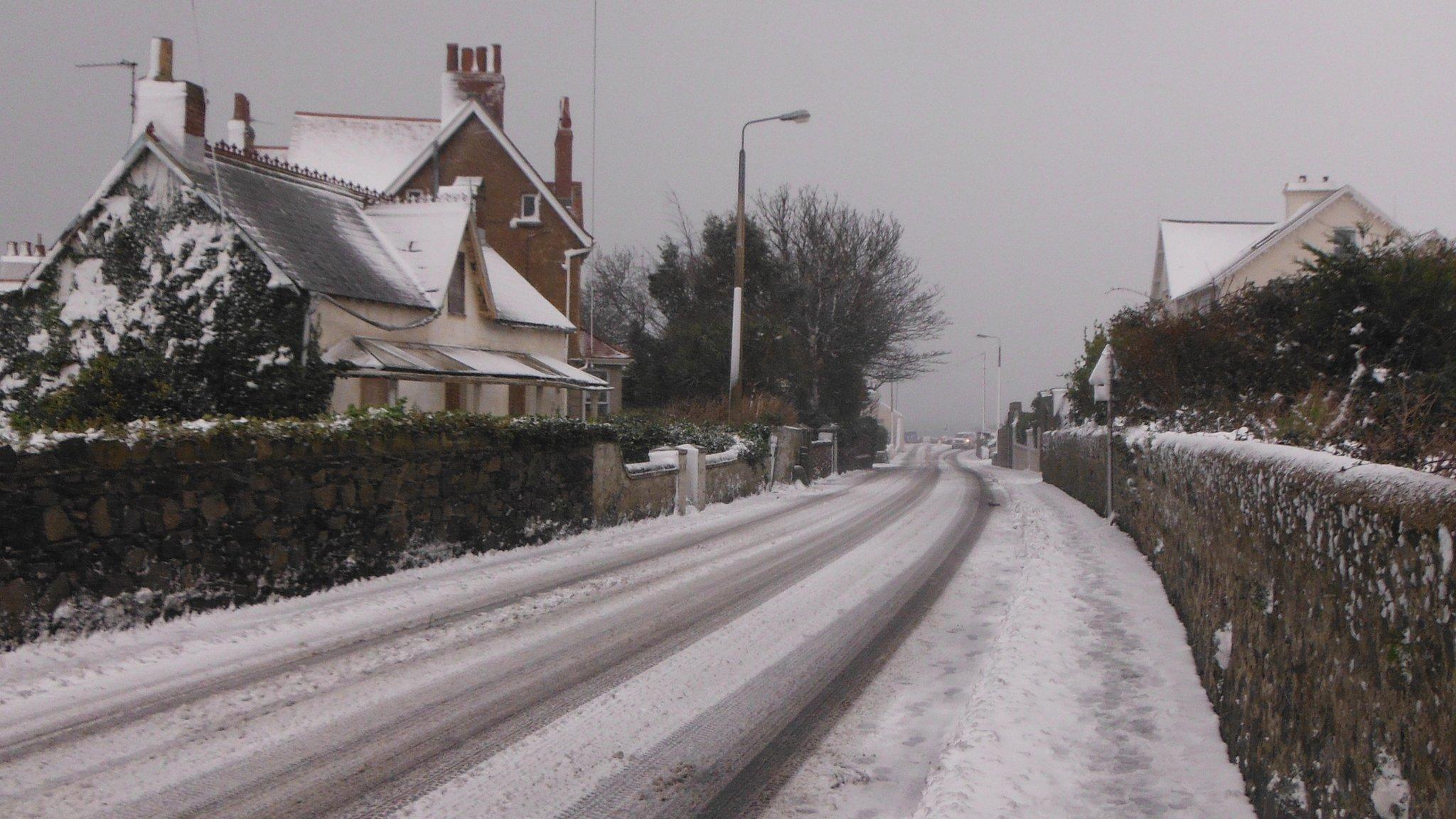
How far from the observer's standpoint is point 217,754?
534 cm

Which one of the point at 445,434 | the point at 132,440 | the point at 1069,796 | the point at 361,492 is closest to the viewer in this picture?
the point at 1069,796

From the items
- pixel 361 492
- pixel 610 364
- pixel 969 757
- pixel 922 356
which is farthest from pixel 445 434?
pixel 922 356

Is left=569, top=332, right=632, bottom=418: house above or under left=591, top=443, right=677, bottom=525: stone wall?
above

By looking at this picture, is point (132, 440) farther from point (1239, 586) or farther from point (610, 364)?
point (610, 364)

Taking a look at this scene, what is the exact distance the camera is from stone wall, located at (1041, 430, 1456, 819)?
2.80 metres

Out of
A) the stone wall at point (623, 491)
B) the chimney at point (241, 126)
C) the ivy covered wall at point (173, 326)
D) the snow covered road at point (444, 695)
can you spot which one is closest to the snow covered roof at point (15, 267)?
the chimney at point (241, 126)

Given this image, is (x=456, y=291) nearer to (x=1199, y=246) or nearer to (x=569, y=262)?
(x=569, y=262)

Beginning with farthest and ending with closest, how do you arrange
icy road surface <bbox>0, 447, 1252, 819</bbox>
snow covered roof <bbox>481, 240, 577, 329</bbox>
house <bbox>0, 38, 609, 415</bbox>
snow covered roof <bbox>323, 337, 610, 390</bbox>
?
snow covered roof <bbox>481, 240, 577, 329</bbox>
snow covered roof <bbox>323, 337, 610, 390</bbox>
house <bbox>0, 38, 609, 415</bbox>
icy road surface <bbox>0, 447, 1252, 819</bbox>

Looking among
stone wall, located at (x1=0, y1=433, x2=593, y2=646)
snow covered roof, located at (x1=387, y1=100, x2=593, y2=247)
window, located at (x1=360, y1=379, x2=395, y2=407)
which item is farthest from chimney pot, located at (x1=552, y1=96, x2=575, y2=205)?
stone wall, located at (x1=0, y1=433, x2=593, y2=646)

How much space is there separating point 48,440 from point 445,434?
497 cm

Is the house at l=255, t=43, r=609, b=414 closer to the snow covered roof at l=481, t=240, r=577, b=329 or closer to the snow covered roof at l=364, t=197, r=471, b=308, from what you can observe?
the snow covered roof at l=481, t=240, r=577, b=329

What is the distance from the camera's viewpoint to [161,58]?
1883 cm

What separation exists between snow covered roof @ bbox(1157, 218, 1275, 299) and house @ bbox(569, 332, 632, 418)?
2169cm

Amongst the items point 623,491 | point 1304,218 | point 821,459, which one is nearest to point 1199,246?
point 1304,218
